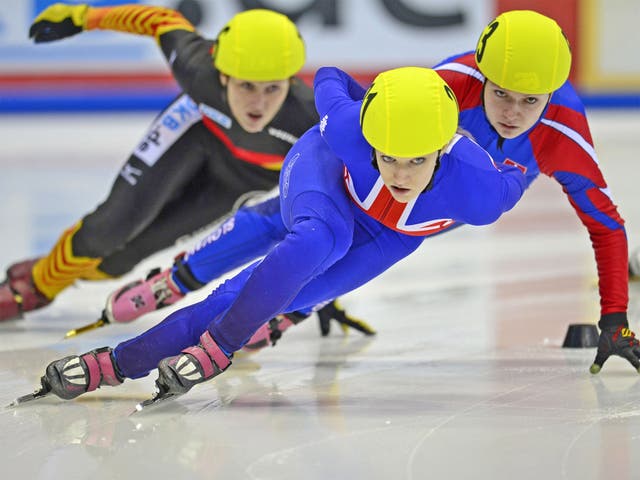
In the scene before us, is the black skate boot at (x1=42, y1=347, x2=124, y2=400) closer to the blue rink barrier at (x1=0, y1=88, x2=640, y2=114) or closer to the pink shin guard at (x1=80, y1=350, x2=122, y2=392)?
the pink shin guard at (x1=80, y1=350, x2=122, y2=392)

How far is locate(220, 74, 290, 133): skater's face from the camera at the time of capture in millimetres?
4219

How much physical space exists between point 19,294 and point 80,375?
5.27 feet

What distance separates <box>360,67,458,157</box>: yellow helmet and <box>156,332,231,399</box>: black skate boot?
713 millimetres

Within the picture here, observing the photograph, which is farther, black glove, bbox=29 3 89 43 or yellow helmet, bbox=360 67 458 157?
black glove, bbox=29 3 89 43

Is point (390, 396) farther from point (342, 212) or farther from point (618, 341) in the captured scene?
point (618, 341)

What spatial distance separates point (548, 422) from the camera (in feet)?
10.0

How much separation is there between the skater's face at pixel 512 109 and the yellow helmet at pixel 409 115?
22.6 inches

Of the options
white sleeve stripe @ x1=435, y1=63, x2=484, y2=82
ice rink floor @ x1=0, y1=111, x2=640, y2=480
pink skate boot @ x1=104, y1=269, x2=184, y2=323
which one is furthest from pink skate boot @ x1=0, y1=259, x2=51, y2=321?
white sleeve stripe @ x1=435, y1=63, x2=484, y2=82

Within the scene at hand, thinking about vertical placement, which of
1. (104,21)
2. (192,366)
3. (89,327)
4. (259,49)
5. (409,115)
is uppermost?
(104,21)

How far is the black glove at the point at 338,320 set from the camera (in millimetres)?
Answer: 4430

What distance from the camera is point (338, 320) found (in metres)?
4.45

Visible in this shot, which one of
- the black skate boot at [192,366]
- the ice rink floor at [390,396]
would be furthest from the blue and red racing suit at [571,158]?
the black skate boot at [192,366]

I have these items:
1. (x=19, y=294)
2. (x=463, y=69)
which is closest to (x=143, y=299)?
(x=19, y=294)

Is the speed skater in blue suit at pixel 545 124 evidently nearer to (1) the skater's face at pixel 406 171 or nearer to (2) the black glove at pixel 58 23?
(1) the skater's face at pixel 406 171
